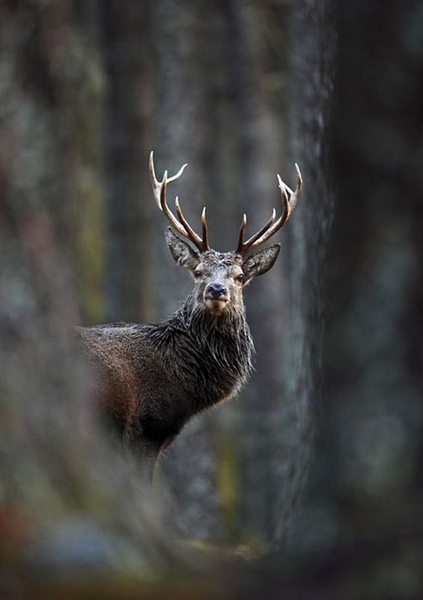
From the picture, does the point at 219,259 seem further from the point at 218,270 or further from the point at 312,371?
the point at 312,371

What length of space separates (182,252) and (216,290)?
34.5 inches

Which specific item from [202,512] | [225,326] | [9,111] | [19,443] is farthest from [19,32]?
[202,512]

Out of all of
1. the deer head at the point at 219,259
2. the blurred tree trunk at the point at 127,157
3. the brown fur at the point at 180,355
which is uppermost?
the blurred tree trunk at the point at 127,157

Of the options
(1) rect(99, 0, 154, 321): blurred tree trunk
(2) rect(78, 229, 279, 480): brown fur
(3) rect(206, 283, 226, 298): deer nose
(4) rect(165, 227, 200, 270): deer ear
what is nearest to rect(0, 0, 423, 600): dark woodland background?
(2) rect(78, 229, 279, 480): brown fur

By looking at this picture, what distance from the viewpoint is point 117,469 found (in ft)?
13.5

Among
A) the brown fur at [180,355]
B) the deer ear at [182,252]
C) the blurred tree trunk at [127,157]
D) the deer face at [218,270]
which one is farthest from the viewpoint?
the blurred tree trunk at [127,157]

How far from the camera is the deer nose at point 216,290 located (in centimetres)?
1132

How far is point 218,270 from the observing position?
1156 centimetres

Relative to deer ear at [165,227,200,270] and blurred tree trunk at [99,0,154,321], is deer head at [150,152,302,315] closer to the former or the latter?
deer ear at [165,227,200,270]

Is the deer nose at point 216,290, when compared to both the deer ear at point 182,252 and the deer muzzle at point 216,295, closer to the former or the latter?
the deer muzzle at point 216,295

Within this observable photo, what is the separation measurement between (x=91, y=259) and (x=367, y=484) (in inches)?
631

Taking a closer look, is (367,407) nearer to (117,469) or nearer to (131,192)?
(117,469)

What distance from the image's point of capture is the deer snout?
11.3 metres

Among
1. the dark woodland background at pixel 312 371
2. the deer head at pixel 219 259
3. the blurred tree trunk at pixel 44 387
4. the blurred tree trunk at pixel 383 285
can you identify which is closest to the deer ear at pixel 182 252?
the deer head at pixel 219 259
